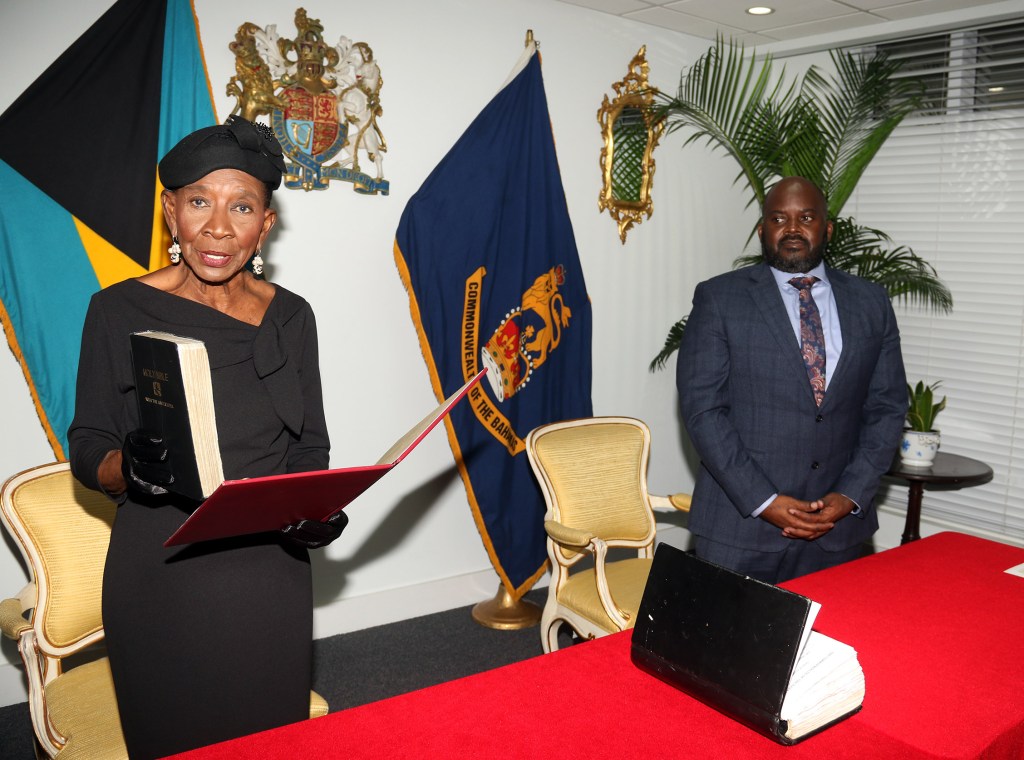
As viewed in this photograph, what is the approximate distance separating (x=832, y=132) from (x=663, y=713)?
3941 mm

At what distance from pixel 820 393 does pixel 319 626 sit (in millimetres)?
2391

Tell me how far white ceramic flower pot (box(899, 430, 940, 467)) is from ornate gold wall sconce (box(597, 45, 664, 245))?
175cm

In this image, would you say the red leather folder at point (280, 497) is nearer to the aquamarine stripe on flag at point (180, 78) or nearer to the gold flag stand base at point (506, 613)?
the aquamarine stripe on flag at point (180, 78)

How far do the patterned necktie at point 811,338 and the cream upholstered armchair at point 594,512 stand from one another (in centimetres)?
80

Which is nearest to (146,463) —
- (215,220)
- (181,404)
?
(181,404)

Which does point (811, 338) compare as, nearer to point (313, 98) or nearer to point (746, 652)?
point (746, 652)

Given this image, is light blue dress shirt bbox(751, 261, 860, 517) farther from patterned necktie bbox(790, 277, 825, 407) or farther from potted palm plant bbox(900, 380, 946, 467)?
potted palm plant bbox(900, 380, 946, 467)

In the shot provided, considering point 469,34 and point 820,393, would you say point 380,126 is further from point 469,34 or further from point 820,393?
point 820,393

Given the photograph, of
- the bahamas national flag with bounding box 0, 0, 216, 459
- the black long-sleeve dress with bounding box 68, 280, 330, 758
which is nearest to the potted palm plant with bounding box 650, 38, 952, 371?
the bahamas national flag with bounding box 0, 0, 216, 459

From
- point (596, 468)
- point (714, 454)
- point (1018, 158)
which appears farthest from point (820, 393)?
point (1018, 158)

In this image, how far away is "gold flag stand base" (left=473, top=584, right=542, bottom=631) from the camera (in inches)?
158

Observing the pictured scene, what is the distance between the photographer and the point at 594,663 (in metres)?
1.61

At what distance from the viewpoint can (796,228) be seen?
278 centimetres

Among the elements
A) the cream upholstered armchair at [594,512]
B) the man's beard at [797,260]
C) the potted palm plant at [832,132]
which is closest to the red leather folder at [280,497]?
the cream upholstered armchair at [594,512]
